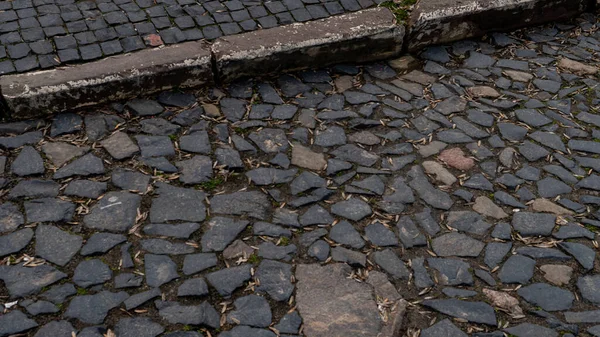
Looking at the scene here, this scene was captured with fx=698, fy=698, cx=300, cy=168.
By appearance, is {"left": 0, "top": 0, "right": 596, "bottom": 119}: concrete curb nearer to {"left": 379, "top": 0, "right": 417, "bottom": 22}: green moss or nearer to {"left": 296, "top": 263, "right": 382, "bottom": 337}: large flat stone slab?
{"left": 379, "top": 0, "right": 417, "bottom": 22}: green moss

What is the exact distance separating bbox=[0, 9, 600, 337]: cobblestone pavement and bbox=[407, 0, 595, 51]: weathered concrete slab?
1.08 feet

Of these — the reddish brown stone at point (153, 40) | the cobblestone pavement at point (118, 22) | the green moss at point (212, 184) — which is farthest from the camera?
the reddish brown stone at point (153, 40)

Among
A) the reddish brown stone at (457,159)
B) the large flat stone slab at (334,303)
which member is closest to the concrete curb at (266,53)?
the reddish brown stone at (457,159)

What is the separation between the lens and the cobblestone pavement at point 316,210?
3.32m

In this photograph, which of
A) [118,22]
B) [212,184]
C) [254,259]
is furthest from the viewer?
[118,22]

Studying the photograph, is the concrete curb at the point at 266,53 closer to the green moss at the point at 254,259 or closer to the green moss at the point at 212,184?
the green moss at the point at 212,184

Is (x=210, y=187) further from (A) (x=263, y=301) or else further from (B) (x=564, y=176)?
(B) (x=564, y=176)

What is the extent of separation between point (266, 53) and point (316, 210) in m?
1.37

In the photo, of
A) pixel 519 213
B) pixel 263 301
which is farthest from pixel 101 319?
pixel 519 213

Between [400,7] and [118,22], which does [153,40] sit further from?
[400,7]

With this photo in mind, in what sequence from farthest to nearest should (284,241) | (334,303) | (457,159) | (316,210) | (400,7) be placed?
1. (400,7)
2. (457,159)
3. (316,210)
4. (284,241)
5. (334,303)

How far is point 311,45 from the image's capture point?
4832 millimetres

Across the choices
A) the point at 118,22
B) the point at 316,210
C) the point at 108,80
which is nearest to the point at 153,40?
the point at 118,22

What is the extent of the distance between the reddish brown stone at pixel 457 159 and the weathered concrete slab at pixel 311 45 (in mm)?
1104
